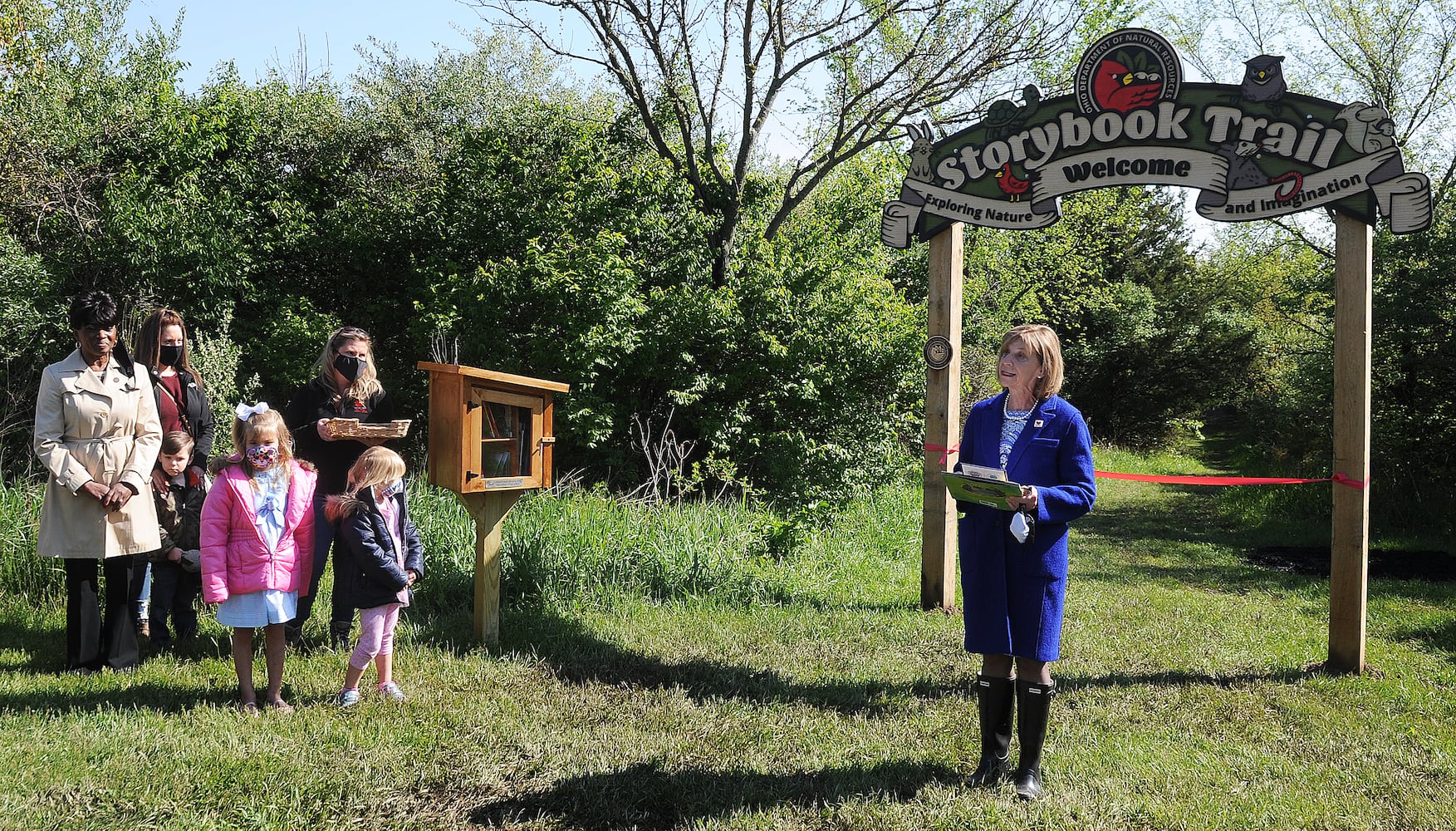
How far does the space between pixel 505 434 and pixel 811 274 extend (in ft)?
25.4

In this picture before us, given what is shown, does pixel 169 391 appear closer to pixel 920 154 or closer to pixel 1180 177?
pixel 920 154

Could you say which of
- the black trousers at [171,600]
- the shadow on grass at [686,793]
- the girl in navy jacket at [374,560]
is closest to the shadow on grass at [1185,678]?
the shadow on grass at [686,793]

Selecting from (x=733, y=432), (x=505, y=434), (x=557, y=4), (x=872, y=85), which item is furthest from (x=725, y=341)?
(x=505, y=434)

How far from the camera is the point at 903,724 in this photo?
A: 457 centimetres

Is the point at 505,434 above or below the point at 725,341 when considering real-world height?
below

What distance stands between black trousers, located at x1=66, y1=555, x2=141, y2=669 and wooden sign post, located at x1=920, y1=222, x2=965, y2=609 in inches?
189

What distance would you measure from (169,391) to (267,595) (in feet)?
6.22

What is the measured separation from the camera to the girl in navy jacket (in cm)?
448

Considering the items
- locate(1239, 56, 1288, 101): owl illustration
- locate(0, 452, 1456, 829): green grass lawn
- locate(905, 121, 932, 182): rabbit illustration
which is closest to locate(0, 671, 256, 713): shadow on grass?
locate(0, 452, 1456, 829): green grass lawn

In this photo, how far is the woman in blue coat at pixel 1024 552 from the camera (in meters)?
3.78

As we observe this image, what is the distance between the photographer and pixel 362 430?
4.85 meters

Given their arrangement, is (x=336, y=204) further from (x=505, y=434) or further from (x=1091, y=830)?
(x=1091, y=830)

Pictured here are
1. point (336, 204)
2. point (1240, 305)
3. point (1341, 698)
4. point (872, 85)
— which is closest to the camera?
point (1341, 698)

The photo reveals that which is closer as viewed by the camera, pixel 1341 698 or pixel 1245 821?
pixel 1245 821
